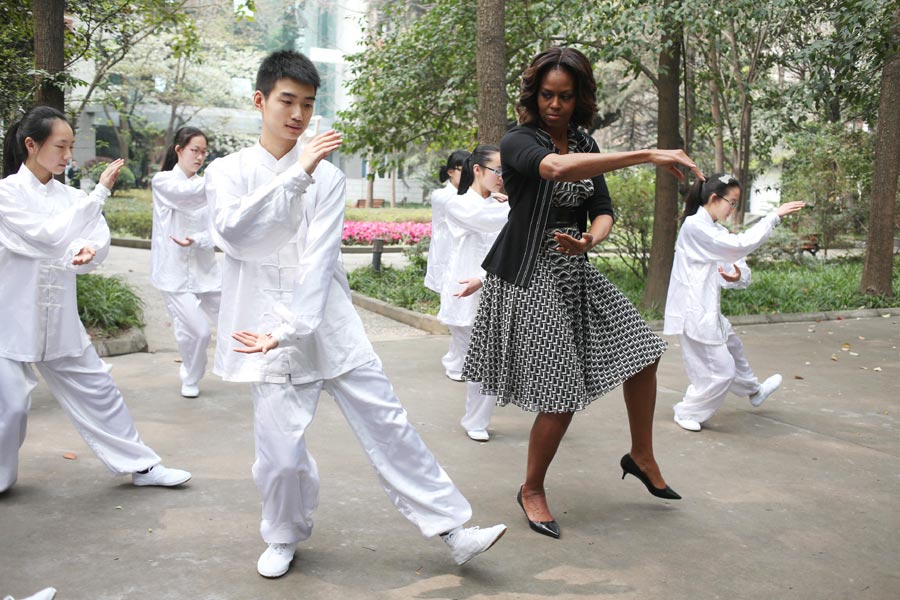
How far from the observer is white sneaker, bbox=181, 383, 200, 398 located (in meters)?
6.24

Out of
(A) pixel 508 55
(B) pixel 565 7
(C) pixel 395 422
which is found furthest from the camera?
(A) pixel 508 55

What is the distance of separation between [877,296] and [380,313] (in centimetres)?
654

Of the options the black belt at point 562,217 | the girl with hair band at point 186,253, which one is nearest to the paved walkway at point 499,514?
the girl with hair band at point 186,253

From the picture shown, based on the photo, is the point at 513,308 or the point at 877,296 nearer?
the point at 513,308

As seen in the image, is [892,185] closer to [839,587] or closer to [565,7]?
[565,7]

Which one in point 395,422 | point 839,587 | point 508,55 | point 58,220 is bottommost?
point 839,587

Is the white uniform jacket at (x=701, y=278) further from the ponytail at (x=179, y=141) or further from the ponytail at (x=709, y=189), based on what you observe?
the ponytail at (x=179, y=141)

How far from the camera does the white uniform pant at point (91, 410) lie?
416cm

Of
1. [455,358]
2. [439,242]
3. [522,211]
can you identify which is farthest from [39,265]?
[439,242]

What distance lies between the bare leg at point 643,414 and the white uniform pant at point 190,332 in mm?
3336

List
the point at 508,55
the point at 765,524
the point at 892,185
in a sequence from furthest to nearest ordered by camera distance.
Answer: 1. the point at 892,185
2. the point at 508,55
3. the point at 765,524

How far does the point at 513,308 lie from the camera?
390 centimetres

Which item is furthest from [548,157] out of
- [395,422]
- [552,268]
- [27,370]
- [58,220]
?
[27,370]

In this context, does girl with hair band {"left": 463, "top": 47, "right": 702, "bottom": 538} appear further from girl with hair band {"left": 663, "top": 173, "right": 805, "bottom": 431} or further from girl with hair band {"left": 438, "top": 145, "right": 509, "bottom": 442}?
girl with hair band {"left": 663, "top": 173, "right": 805, "bottom": 431}
